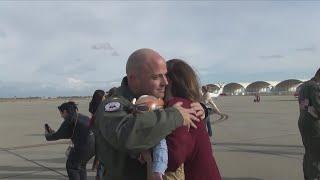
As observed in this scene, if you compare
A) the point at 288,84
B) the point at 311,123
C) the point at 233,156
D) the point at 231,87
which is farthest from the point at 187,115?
the point at 231,87

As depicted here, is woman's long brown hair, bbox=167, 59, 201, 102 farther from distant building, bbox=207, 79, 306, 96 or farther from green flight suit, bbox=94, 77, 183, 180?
distant building, bbox=207, 79, 306, 96

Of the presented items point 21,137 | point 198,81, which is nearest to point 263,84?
point 21,137

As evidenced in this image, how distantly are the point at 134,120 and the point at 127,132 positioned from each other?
0.21 ft

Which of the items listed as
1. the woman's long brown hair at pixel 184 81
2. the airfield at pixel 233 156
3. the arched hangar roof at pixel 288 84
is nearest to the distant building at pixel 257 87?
the arched hangar roof at pixel 288 84

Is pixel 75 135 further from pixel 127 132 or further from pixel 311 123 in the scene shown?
pixel 127 132

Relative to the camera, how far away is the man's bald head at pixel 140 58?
244 centimetres

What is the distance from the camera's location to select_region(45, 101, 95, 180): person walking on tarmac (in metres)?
6.51

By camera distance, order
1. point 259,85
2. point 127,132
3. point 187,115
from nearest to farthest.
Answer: point 127,132, point 187,115, point 259,85

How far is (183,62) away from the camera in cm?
274

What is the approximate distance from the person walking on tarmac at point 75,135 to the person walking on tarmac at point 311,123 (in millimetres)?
2828

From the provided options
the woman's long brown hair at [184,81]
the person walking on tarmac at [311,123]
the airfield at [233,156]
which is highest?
→ the woman's long brown hair at [184,81]

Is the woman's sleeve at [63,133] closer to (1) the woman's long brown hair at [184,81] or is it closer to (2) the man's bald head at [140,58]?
(1) the woman's long brown hair at [184,81]

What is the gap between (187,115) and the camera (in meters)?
2.40

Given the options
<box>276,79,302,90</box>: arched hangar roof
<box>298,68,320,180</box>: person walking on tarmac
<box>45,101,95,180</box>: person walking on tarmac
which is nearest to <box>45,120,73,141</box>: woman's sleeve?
<box>45,101,95,180</box>: person walking on tarmac
